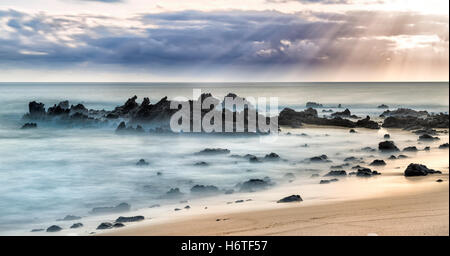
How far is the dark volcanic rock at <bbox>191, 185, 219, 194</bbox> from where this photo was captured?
7.32m

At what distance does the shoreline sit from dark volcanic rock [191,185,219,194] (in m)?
1.76

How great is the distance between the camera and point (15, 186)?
7.80m

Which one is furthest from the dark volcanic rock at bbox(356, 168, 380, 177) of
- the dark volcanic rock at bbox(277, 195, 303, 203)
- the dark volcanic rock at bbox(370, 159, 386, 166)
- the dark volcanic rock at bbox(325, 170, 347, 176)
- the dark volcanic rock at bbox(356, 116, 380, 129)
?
the dark volcanic rock at bbox(356, 116, 380, 129)

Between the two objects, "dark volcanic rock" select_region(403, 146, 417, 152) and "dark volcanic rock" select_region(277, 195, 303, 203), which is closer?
"dark volcanic rock" select_region(277, 195, 303, 203)

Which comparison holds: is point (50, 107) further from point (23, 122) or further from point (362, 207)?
point (362, 207)

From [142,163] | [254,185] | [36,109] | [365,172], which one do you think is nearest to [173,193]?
[254,185]

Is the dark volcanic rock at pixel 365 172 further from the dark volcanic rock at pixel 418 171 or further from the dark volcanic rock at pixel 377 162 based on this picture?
the dark volcanic rock at pixel 377 162

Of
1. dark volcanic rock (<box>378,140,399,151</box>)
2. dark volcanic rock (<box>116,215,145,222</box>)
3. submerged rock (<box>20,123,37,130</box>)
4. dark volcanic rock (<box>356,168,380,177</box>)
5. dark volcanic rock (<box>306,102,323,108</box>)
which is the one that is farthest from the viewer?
dark volcanic rock (<box>306,102,323,108</box>)

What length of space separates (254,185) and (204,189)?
74cm

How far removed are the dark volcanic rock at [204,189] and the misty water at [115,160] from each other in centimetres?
15

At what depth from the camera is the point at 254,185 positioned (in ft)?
23.6

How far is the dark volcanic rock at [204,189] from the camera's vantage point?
732 centimetres

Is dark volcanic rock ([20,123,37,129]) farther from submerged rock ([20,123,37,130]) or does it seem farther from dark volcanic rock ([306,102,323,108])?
dark volcanic rock ([306,102,323,108])
